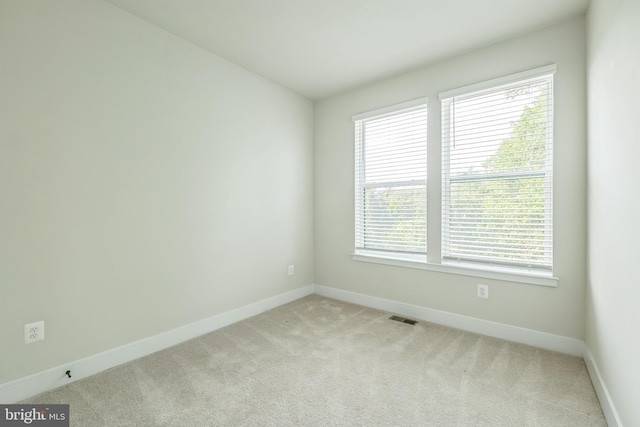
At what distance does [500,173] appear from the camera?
254 centimetres

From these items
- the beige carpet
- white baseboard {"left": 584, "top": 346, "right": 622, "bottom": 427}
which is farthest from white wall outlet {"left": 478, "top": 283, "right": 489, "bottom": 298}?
white baseboard {"left": 584, "top": 346, "right": 622, "bottom": 427}

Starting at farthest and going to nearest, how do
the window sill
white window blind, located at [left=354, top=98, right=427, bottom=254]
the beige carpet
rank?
white window blind, located at [left=354, top=98, right=427, bottom=254], the window sill, the beige carpet

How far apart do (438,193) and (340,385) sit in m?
1.99

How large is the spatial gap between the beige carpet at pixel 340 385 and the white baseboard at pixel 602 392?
5 centimetres

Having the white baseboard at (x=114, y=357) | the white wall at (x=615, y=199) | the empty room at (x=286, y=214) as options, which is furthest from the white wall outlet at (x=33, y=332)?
the white wall at (x=615, y=199)

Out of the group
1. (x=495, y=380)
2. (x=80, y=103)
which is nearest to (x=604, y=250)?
(x=495, y=380)

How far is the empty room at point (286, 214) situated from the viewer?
167cm

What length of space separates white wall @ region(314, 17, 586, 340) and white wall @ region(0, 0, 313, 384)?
92 centimetres

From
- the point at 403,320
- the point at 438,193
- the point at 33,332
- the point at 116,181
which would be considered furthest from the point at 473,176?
the point at 33,332

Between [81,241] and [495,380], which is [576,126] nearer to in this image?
[495,380]

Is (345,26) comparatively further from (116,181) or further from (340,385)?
(340,385)

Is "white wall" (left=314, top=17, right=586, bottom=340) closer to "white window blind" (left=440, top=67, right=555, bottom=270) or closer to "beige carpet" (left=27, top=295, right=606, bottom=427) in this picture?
"white window blind" (left=440, top=67, right=555, bottom=270)

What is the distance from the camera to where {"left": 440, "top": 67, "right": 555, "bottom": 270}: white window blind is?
7.80 ft

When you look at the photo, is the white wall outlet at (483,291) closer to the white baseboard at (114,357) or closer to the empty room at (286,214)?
the empty room at (286,214)
